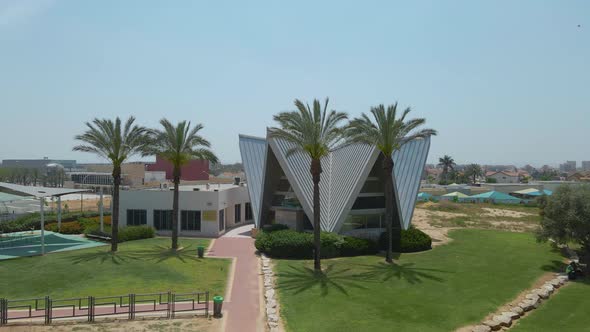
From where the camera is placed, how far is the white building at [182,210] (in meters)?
37.7

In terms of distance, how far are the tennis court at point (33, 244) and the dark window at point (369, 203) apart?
2038 centimetres

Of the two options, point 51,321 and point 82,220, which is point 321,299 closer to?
point 51,321

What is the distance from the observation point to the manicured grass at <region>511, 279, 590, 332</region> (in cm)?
1723

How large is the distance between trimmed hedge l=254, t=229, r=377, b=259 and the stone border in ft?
7.20

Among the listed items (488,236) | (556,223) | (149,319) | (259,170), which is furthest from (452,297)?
(259,170)

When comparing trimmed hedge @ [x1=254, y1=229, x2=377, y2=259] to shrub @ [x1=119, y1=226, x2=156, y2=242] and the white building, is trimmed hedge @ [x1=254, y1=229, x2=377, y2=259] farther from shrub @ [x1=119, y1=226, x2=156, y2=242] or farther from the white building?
shrub @ [x1=119, y1=226, x2=156, y2=242]

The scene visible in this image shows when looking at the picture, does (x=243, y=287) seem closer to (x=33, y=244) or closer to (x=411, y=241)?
(x=411, y=241)

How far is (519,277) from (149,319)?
65.8 ft

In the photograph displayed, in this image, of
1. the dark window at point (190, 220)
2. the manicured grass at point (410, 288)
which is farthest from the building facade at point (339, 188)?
the dark window at point (190, 220)

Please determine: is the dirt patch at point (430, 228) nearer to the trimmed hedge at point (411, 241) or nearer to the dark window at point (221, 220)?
the trimmed hedge at point (411, 241)

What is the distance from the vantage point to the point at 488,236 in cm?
3856

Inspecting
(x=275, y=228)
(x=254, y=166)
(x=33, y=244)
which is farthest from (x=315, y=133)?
(x=33, y=244)

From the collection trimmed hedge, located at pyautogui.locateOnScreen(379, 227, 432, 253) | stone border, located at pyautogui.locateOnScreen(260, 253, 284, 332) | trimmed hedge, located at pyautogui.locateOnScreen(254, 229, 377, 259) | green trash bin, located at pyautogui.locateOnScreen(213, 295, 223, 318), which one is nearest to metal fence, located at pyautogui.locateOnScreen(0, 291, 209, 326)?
green trash bin, located at pyautogui.locateOnScreen(213, 295, 223, 318)

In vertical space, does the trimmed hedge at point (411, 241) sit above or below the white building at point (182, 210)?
below
